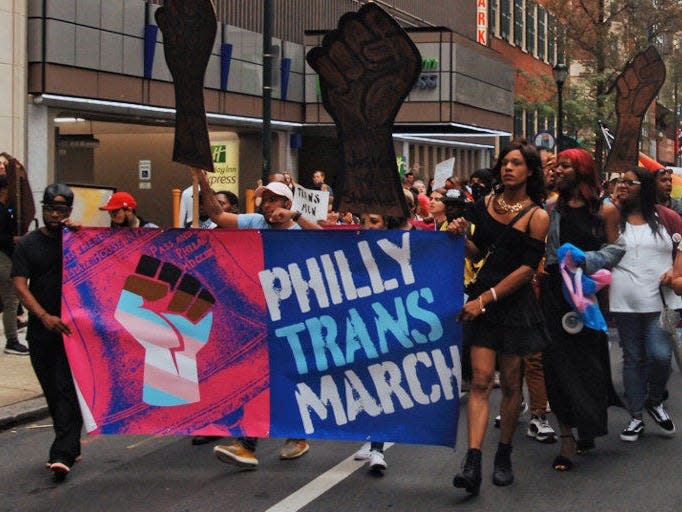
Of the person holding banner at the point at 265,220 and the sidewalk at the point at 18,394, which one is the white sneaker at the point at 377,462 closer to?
the person holding banner at the point at 265,220

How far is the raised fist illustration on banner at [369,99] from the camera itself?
7.26 m

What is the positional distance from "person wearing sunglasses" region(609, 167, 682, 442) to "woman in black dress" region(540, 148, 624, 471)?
462 mm

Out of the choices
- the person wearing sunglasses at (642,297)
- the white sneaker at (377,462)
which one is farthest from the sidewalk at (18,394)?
the person wearing sunglasses at (642,297)

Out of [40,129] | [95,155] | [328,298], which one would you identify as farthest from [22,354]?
[95,155]

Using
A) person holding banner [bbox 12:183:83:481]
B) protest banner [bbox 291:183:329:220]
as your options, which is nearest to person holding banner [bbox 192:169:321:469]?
person holding banner [bbox 12:183:83:481]

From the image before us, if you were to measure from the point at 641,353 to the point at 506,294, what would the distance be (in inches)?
79.0

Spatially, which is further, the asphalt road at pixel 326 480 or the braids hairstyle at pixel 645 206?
the braids hairstyle at pixel 645 206

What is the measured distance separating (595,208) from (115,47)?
1681 centimetres

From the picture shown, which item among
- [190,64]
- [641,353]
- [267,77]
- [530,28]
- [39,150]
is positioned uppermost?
[530,28]

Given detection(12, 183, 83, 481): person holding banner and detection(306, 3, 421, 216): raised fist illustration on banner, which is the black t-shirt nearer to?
detection(12, 183, 83, 481): person holding banner

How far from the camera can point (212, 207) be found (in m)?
7.45

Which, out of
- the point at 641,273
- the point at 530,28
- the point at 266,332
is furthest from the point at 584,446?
the point at 530,28

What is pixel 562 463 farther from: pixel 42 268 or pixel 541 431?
pixel 42 268

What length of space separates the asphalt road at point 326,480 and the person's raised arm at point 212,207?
1427 millimetres
